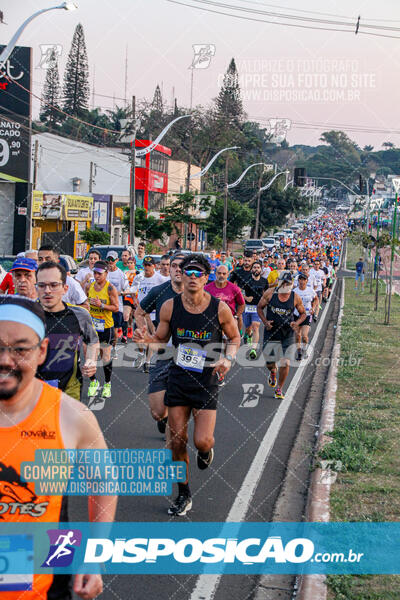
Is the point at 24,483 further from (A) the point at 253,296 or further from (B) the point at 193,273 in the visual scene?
(A) the point at 253,296

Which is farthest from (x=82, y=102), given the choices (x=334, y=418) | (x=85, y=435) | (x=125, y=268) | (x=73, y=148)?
(x=85, y=435)

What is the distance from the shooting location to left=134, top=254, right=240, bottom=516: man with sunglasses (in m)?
6.31

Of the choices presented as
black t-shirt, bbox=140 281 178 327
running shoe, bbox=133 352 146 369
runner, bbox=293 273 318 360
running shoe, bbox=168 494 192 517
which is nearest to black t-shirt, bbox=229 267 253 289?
runner, bbox=293 273 318 360

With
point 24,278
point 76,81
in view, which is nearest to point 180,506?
point 24,278

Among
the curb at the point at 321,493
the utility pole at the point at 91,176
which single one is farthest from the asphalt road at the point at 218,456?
the utility pole at the point at 91,176

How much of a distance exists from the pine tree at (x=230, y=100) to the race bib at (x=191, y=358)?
3546 inches

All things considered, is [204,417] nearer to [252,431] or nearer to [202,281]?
[202,281]

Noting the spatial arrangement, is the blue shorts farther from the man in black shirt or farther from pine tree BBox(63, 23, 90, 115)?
pine tree BBox(63, 23, 90, 115)

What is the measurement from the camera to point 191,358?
6.31 metres

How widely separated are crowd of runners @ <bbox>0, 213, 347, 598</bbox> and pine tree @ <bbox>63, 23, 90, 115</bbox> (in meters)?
81.3

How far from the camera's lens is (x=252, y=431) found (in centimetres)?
918

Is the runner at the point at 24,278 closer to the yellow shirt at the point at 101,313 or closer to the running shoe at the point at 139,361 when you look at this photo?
the yellow shirt at the point at 101,313

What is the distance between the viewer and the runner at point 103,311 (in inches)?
417

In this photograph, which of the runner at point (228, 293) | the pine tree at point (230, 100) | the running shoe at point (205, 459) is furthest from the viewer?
the pine tree at point (230, 100)
